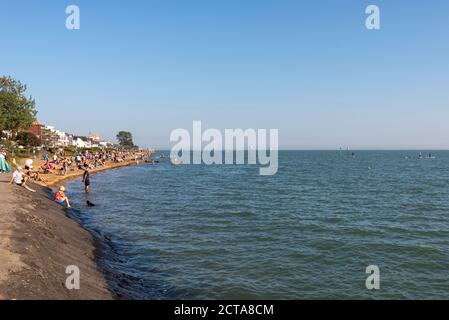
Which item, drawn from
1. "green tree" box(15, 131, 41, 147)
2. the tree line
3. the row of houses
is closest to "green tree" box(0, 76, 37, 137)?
the tree line

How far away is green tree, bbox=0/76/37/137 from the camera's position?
202ft

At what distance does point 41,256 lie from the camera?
1244 cm

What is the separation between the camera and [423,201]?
37.7 m

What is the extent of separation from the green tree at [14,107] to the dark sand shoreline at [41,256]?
159 ft

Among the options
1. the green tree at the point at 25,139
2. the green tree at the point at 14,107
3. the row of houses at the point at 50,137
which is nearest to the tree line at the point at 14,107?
the green tree at the point at 14,107

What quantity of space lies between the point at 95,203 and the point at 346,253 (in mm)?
24404

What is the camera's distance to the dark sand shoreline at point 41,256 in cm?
979

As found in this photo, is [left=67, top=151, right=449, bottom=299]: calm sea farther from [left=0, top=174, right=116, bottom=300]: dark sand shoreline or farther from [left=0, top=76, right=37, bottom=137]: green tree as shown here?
[left=0, top=76, right=37, bottom=137]: green tree

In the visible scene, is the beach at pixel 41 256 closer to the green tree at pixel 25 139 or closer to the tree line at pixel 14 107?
the tree line at pixel 14 107

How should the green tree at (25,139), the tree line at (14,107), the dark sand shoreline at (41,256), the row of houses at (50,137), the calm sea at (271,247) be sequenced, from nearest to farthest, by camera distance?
the dark sand shoreline at (41,256), the calm sea at (271,247), the tree line at (14,107), the green tree at (25,139), the row of houses at (50,137)

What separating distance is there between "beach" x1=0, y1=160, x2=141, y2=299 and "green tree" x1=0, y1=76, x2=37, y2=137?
47794 mm

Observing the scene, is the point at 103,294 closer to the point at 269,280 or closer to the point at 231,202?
the point at 269,280
